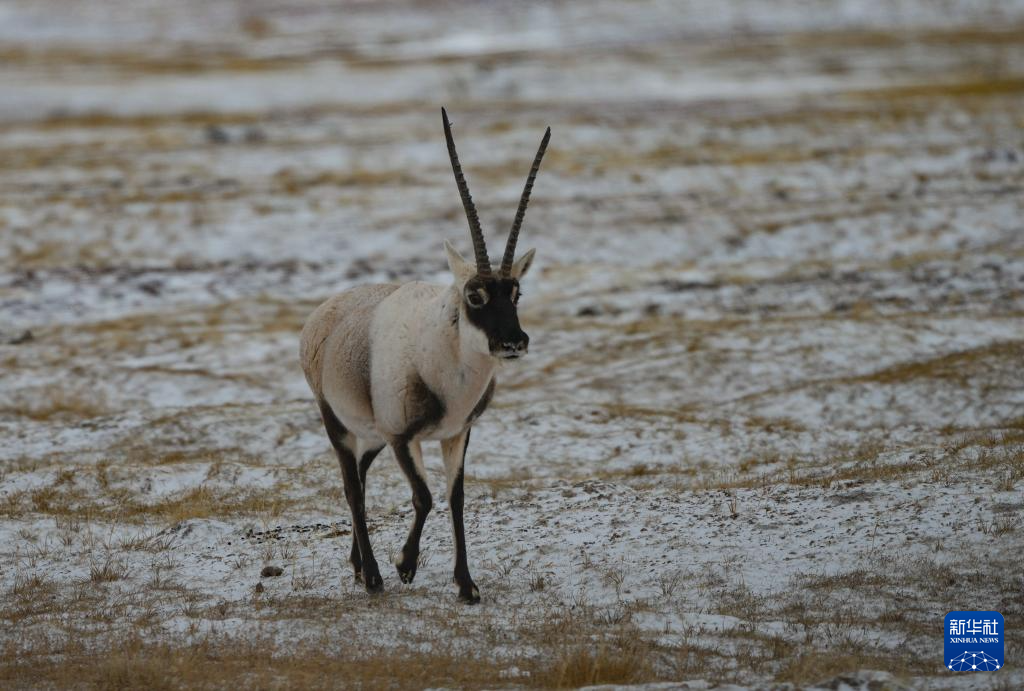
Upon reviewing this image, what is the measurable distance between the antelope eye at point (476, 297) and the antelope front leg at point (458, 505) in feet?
4.51

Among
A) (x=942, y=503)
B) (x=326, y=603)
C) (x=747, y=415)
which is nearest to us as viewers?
(x=326, y=603)

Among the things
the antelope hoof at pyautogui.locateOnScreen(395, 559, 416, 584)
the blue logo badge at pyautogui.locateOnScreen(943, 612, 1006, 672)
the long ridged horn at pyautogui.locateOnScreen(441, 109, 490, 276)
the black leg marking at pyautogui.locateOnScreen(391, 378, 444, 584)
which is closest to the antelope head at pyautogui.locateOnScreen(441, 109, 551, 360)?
the long ridged horn at pyautogui.locateOnScreen(441, 109, 490, 276)

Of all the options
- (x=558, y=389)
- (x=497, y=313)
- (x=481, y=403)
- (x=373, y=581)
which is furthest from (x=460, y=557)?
(x=558, y=389)

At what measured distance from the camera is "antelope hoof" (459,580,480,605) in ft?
30.9

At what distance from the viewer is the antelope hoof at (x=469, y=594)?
30.9ft

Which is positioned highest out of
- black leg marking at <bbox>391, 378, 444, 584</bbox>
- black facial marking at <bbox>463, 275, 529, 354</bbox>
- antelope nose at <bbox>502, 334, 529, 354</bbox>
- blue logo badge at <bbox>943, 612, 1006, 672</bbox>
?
black facial marking at <bbox>463, 275, 529, 354</bbox>

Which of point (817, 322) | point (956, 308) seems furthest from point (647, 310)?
point (956, 308)

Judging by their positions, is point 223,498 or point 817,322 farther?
point 817,322

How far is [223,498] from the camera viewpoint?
44.8ft

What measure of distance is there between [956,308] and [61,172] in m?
29.6

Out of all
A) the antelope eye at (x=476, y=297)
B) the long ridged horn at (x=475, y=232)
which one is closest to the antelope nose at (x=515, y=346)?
the antelope eye at (x=476, y=297)

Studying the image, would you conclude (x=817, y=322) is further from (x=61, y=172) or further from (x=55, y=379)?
(x=61, y=172)

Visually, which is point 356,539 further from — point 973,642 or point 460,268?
point 973,642

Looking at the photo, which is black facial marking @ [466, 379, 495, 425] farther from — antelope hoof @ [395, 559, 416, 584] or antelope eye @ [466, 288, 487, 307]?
antelope hoof @ [395, 559, 416, 584]
